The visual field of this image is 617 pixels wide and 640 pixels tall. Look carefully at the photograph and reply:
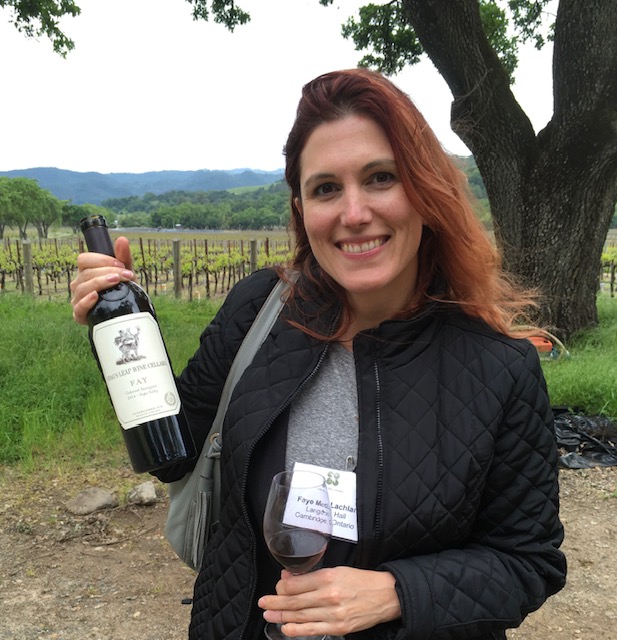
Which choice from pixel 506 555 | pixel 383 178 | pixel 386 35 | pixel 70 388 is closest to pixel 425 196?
pixel 383 178

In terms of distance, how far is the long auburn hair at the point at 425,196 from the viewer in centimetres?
129

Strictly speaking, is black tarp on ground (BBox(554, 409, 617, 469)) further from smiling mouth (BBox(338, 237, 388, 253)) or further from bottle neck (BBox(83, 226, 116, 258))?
bottle neck (BBox(83, 226, 116, 258))

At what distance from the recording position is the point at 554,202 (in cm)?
646

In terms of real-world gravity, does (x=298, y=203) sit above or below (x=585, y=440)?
above

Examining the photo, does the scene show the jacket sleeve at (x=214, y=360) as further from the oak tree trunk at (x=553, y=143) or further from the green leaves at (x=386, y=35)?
the green leaves at (x=386, y=35)

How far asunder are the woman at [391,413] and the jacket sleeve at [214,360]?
0.11 metres

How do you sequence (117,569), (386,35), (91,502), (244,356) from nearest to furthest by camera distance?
(244,356), (117,569), (91,502), (386,35)

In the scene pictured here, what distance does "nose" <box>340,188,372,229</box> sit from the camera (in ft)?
4.22

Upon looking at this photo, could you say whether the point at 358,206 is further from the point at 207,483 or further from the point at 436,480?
the point at 207,483

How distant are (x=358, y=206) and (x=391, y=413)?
1.56 feet

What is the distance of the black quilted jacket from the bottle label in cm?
20

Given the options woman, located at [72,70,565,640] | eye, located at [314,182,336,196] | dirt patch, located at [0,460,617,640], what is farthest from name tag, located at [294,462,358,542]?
dirt patch, located at [0,460,617,640]

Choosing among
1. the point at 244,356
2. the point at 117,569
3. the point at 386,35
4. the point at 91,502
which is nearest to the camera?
the point at 244,356

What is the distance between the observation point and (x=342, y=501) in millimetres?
1255
